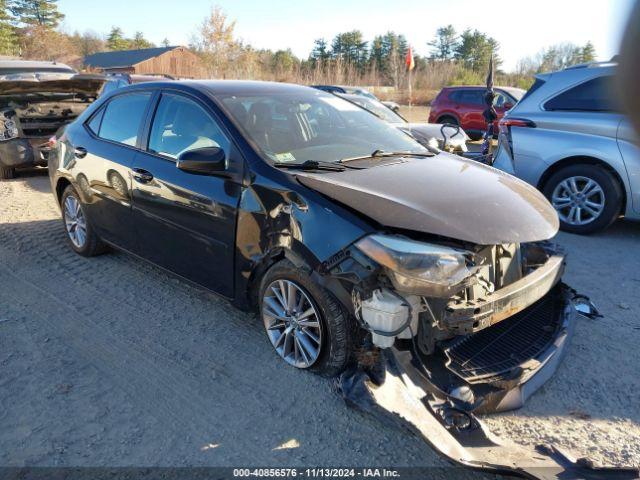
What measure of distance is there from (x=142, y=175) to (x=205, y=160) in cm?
91

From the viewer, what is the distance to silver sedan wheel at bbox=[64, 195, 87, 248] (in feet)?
15.8

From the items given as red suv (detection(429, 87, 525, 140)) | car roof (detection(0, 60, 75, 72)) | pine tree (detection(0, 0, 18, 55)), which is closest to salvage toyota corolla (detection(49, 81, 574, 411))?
car roof (detection(0, 60, 75, 72))

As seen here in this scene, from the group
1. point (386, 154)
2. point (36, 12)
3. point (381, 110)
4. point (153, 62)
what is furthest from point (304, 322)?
point (36, 12)

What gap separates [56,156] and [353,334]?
3935 millimetres

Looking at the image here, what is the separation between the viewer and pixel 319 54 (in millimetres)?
70250

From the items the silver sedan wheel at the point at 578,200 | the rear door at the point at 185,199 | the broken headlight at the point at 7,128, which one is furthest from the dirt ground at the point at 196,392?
the broken headlight at the point at 7,128

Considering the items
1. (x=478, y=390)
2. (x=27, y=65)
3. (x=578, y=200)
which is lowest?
(x=478, y=390)

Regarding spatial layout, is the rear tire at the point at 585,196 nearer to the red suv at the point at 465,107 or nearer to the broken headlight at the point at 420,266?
the broken headlight at the point at 420,266

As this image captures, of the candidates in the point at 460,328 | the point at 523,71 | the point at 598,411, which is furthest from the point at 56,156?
the point at 523,71

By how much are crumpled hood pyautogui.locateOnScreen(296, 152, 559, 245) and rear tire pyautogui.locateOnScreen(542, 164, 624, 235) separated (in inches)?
108

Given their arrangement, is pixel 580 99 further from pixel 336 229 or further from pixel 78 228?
pixel 78 228

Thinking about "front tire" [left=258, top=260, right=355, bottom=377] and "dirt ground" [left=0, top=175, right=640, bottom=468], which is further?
"front tire" [left=258, top=260, right=355, bottom=377]

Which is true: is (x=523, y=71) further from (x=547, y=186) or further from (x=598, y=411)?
(x=598, y=411)

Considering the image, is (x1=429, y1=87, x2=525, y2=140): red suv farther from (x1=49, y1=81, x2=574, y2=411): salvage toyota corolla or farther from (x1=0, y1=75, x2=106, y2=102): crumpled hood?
(x1=49, y1=81, x2=574, y2=411): salvage toyota corolla
